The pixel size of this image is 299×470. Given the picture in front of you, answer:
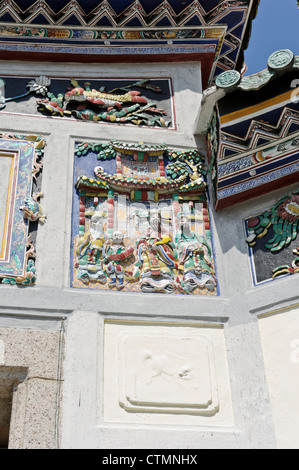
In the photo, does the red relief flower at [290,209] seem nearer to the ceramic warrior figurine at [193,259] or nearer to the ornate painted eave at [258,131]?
the ornate painted eave at [258,131]

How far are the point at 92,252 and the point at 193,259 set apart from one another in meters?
0.93

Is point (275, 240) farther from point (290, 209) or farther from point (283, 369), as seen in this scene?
point (283, 369)

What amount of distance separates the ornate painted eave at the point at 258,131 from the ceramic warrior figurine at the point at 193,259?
0.42m

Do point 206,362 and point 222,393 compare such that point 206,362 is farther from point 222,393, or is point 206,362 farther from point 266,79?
point 266,79

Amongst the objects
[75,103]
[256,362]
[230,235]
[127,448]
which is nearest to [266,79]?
[230,235]

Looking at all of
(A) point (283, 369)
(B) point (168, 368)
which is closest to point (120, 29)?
(B) point (168, 368)

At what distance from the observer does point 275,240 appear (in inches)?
304

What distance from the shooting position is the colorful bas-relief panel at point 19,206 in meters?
7.36

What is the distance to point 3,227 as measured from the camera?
7.59 m

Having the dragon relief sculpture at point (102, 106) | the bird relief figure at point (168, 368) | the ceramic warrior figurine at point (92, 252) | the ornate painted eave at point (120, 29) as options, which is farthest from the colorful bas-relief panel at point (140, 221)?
the ornate painted eave at point (120, 29)

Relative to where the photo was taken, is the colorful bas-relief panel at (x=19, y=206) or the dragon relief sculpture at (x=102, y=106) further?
the dragon relief sculpture at (x=102, y=106)

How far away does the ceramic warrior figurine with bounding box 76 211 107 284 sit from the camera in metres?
7.51

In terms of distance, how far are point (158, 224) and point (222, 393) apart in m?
1.74

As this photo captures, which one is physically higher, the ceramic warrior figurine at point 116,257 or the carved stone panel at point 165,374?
the ceramic warrior figurine at point 116,257
